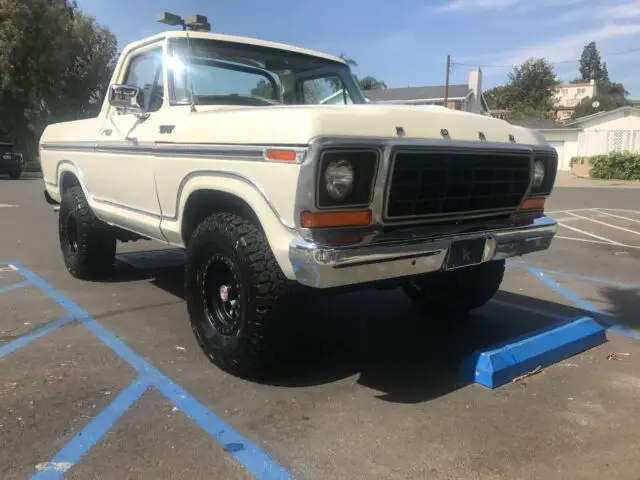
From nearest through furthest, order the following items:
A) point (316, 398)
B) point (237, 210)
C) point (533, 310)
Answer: point (316, 398) → point (237, 210) → point (533, 310)

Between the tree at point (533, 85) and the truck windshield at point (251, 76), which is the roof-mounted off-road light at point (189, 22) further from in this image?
the tree at point (533, 85)

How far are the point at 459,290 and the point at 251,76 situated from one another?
2386 mm

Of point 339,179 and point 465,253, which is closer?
point 339,179

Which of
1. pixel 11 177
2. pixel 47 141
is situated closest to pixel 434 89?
pixel 11 177

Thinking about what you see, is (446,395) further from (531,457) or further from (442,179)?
(442,179)

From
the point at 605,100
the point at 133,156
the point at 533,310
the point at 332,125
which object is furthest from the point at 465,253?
the point at 605,100

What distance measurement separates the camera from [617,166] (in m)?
31.3

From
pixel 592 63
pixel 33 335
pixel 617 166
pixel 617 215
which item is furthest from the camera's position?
pixel 592 63

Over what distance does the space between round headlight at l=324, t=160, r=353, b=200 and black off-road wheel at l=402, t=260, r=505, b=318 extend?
1669mm

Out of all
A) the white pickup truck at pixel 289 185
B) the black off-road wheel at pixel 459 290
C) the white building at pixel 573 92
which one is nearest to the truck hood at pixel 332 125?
the white pickup truck at pixel 289 185

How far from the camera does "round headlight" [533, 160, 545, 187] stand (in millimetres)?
3975

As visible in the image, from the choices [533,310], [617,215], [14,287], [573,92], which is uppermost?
[573,92]

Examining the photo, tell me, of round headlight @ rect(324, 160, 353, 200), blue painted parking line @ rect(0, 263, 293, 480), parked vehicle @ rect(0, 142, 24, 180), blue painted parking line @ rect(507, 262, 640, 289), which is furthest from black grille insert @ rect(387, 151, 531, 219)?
parked vehicle @ rect(0, 142, 24, 180)

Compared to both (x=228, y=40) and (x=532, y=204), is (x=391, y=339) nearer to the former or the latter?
(x=532, y=204)
